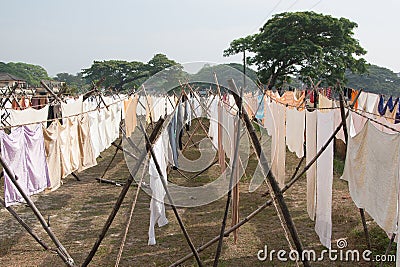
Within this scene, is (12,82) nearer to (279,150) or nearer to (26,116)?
(26,116)

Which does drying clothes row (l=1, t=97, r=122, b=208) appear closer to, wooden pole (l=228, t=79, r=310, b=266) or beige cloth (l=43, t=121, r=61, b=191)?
beige cloth (l=43, t=121, r=61, b=191)

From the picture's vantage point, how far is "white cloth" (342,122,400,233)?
3174 millimetres

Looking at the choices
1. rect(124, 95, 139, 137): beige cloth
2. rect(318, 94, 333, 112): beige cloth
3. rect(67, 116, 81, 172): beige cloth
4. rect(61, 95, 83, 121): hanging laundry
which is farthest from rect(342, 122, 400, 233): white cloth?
rect(124, 95, 139, 137): beige cloth

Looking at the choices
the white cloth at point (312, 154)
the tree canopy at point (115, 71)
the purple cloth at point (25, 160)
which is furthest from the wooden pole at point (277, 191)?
the tree canopy at point (115, 71)

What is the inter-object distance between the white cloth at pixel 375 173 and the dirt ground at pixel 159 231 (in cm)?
102

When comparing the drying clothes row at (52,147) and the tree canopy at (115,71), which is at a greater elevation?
the tree canopy at (115,71)

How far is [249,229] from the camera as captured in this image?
5.42 metres

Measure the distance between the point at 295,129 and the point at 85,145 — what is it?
10.6ft

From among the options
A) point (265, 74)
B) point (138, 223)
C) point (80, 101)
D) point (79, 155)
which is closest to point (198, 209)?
point (138, 223)

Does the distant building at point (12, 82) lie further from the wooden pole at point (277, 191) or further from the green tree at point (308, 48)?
the green tree at point (308, 48)

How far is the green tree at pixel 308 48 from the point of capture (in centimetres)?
2233

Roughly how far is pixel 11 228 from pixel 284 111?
13.9 feet

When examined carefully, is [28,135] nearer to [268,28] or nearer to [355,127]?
[355,127]

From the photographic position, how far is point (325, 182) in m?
4.59
